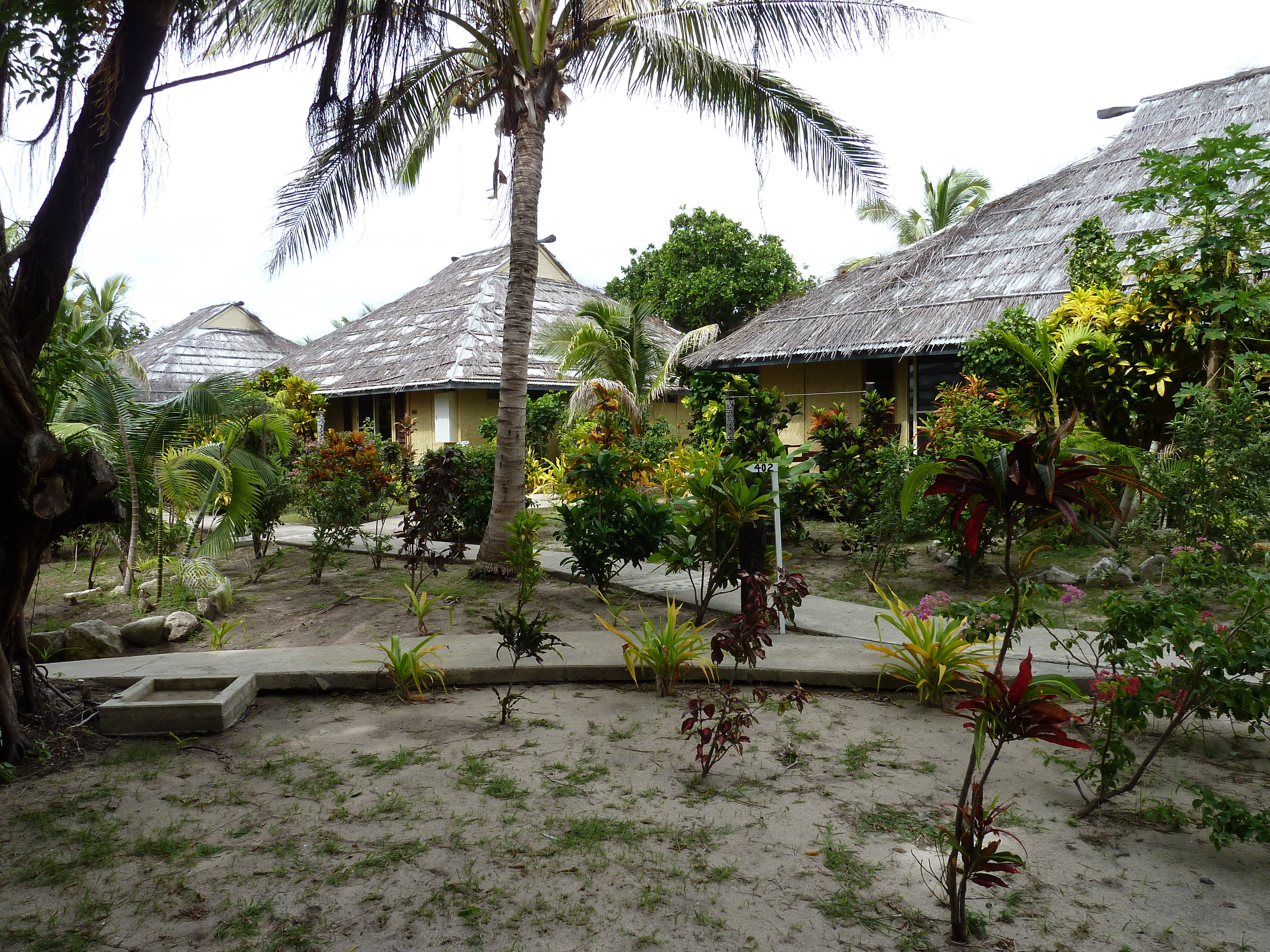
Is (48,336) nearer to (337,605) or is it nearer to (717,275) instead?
(337,605)

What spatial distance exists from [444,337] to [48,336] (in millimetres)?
17341

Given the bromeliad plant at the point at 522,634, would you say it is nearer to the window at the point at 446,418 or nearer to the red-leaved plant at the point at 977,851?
the red-leaved plant at the point at 977,851

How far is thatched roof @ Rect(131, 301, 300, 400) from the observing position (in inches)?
1163

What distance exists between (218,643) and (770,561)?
4.39 metres

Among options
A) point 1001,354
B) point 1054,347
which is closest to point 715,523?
point 1054,347

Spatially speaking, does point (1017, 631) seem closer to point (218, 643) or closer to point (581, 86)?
point (218, 643)

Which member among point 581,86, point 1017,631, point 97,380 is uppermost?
point 581,86

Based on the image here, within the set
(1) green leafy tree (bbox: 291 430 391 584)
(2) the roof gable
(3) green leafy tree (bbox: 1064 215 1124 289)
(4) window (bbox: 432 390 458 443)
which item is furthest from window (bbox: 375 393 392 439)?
(3) green leafy tree (bbox: 1064 215 1124 289)

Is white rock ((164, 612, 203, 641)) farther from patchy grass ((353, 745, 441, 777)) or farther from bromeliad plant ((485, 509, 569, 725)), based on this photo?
patchy grass ((353, 745, 441, 777))

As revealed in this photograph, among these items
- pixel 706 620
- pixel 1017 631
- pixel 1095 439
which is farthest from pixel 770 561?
pixel 1095 439

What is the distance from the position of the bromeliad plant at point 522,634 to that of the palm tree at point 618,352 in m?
9.34

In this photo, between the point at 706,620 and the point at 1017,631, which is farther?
the point at 706,620

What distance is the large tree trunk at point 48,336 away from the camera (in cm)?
355

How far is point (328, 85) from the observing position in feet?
11.5
